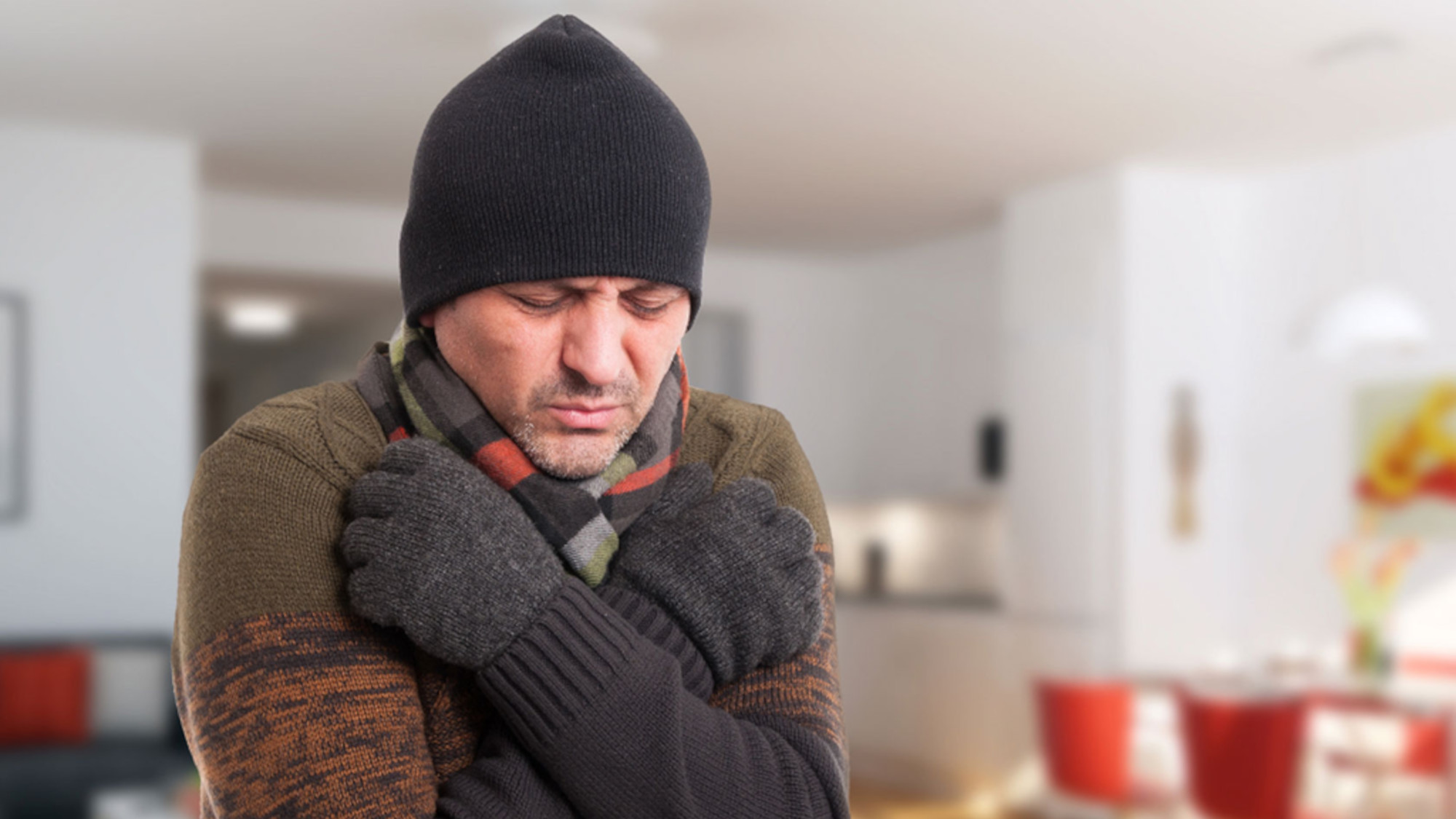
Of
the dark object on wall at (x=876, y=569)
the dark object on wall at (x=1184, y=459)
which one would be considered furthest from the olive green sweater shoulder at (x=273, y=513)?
the dark object on wall at (x=876, y=569)

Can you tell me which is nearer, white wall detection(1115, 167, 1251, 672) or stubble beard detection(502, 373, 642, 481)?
stubble beard detection(502, 373, 642, 481)

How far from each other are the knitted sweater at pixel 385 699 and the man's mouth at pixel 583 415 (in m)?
0.11

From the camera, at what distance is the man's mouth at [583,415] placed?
88 cm

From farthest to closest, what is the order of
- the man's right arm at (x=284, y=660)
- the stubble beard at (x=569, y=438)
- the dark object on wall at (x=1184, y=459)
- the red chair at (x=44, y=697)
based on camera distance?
the dark object on wall at (x=1184, y=459)
the red chair at (x=44, y=697)
the stubble beard at (x=569, y=438)
the man's right arm at (x=284, y=660)

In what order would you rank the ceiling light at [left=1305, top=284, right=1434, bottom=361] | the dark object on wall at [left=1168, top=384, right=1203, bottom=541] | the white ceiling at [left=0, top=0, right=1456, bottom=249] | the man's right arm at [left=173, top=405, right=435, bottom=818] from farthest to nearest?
the dark object on wall at [left=1168, top=384, right=1203, bottom=541] < the ceiling light at [left=1305, top=284, right=1434, bottom=361] < the white ceiling at [left=0, top=0, right=1456, bottom=249] < the man's right arm at [left=173, top=405, right=435, bottom=818]

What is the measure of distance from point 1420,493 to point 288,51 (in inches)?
166

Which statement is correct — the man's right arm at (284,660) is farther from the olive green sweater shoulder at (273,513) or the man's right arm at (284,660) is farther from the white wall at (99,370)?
the white wall at (99,370)

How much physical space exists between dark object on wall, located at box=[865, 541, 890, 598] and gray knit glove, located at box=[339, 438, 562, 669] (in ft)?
20.9

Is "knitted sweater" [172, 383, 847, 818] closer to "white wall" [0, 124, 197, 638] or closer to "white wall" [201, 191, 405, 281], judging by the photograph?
"white wall" [0, 124, 197, 638]

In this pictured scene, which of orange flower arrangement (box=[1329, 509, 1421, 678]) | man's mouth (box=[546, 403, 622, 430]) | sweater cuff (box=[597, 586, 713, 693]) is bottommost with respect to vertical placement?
orange flower arrangement (box=[1329, 509, 1421, 678])

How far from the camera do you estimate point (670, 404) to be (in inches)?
38.6

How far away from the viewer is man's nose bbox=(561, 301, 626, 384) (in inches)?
33.9

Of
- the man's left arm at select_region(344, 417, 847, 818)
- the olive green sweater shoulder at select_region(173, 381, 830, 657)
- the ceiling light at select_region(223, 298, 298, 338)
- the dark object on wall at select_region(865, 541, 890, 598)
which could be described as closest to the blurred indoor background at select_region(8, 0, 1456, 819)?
the dark object on wall at select_region(865, 541, 890, 598)

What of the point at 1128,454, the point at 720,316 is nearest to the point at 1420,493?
the point at 1128,454
